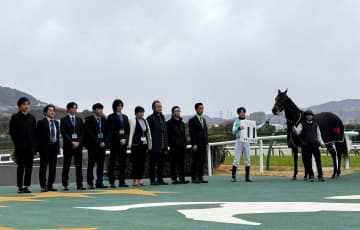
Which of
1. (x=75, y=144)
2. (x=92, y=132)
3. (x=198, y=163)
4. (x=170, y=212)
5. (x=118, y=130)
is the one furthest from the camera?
(x=198, y=163)

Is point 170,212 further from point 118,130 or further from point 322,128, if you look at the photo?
point 322,128

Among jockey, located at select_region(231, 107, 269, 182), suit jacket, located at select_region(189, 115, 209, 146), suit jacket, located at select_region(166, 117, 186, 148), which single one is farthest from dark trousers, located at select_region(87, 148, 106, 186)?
jockey, located at select_region(231, 107, 269, 182)

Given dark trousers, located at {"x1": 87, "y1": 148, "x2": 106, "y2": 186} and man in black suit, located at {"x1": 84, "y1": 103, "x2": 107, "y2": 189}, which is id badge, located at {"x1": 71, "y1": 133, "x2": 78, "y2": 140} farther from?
dark trousers, located at {"x1": 87, "y1": 148, "x2": 106, "y2": 186}

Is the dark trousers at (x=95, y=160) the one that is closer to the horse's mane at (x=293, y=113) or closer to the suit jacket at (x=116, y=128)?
the suit jacket at (x=116, y=128)

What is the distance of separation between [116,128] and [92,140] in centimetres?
53

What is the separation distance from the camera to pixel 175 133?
42.5ft

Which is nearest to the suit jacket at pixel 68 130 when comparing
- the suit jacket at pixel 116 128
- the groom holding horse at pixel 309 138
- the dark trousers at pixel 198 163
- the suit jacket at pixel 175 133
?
the suit jacket at pixel 116 128

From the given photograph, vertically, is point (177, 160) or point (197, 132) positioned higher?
point (197, 132)

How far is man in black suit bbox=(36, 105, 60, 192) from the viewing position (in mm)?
11305

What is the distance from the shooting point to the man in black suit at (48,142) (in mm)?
11305

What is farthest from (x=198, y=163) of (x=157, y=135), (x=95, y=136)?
(x=95, y=136)

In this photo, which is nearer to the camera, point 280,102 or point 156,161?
point 156,161

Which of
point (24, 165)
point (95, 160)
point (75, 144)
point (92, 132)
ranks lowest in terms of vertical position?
point (24, 165)

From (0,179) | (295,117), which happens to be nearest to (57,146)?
(295,117)
